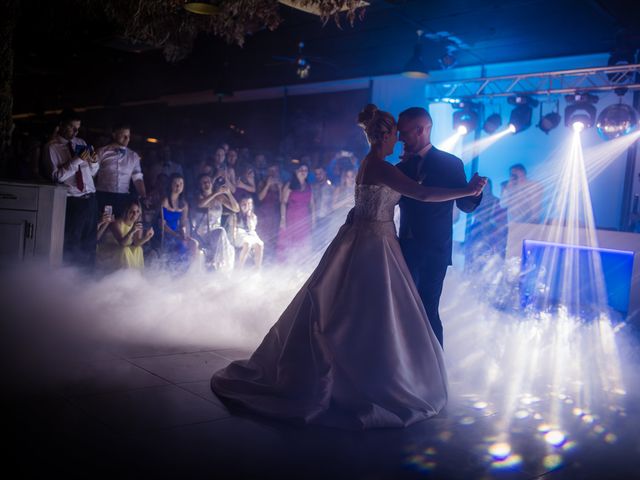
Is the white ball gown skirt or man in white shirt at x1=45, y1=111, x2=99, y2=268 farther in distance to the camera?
man in white shirt at x1=45, y1=111, x2=99, y2=268

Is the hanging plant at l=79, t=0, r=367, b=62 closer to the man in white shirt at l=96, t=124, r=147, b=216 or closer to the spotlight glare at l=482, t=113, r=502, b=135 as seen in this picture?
the man in white shirt at l=96, t=124, r=147, b=216

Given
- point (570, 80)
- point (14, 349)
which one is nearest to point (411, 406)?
point (14, 349)

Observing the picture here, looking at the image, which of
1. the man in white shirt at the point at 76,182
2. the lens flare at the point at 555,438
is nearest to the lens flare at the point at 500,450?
the lens flare at the point at 555,438

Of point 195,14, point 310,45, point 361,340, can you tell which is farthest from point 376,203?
point 310,45

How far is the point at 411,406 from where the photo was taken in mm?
3260

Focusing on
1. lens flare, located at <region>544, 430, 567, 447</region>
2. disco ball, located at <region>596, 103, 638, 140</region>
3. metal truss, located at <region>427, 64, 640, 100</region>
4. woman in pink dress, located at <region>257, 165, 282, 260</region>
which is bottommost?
lens flare, located at <region>544, 430, 567, 447</region>

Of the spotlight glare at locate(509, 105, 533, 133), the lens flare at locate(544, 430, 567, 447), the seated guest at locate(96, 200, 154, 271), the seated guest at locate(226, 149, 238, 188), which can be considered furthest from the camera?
the spotlight glare at locate(509, 105, 533, 133)

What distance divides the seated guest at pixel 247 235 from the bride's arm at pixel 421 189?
5252mm

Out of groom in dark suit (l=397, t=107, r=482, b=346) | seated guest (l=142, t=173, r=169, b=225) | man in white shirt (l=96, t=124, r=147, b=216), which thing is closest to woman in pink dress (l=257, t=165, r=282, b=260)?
seated guest (l=142, t=173, r=169, b=225)

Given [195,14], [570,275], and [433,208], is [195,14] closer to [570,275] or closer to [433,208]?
[433,208]

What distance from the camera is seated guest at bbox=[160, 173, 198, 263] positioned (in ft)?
24.8

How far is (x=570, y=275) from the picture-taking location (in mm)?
8797

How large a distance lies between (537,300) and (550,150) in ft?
11.6

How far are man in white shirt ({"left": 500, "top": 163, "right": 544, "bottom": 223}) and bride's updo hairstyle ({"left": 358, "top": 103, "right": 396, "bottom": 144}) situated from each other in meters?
6.27
